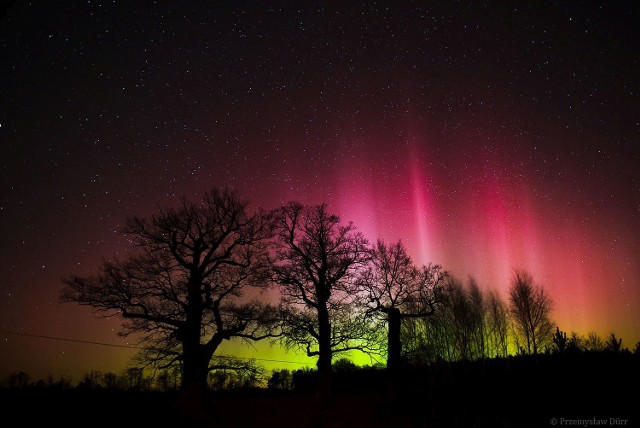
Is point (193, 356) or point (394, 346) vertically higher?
point (394, 346)

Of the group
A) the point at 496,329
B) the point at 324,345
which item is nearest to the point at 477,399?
the point at 324,345

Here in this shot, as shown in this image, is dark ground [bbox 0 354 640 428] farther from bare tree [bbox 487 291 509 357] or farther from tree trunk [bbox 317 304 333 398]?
bare tree [bbox 487 291 509 357]

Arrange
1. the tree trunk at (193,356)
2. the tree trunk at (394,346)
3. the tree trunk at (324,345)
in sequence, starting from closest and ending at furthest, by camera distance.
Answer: the tree trunk at (394,346) → the tree trunk at (193,356) → the tree trunk at (324,345)

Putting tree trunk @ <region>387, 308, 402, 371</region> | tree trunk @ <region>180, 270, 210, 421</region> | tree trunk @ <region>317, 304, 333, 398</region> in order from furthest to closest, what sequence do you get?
tree trunk @ <region>317, 304, 333, 398</region>
tree trunk @ <region>180, 270, 210, 421</region>
tree trunk @ <region>387, 308, 402, 371</region>

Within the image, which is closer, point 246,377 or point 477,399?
point 477,399

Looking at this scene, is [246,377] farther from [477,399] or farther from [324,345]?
[477,399]

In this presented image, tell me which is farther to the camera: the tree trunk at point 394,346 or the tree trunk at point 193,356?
the tree trunk at point 193,356

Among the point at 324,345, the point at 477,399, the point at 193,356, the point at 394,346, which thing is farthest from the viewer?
the point at 324,345

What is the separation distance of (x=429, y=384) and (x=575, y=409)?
3499 millimetres

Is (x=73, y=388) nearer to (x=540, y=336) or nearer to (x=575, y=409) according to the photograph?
(x=575, y=409)

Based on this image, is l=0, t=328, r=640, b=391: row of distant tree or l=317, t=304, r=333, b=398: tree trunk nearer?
l=0, t=328, r=640, b=391: row of distant tree

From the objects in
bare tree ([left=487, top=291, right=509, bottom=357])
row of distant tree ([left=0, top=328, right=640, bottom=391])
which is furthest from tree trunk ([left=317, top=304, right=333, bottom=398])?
bare tree ([left=487, top=291, right=509, bottom=357])

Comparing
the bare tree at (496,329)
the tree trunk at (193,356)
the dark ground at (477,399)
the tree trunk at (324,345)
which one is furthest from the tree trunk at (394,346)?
the bare tree at (496,329)

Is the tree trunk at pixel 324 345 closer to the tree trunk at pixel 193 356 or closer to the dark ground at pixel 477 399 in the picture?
the tree trunk at pixel 193 356
